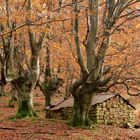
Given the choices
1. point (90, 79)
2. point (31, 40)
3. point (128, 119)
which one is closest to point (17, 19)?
point (31, 40)

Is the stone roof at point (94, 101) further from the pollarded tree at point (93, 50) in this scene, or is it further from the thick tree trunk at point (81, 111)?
the pollarded tree at point (93, 50)

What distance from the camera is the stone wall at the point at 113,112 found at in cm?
2044

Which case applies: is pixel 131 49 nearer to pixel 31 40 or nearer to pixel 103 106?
pixel 103 106

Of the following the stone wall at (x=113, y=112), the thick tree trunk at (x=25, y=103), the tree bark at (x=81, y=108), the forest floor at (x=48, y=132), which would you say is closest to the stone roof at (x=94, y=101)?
the stone wall at (x=113, y=112)

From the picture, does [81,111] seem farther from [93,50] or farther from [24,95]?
[24,95]

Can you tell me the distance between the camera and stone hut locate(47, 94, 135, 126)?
806 inches

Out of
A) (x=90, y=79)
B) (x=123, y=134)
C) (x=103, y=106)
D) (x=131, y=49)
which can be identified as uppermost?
(x=131, y=49)

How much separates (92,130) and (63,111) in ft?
22.0

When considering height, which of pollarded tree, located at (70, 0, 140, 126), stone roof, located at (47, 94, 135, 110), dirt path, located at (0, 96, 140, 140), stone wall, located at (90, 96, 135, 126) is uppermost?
pollarded tree, located at (70, 0, 140, 126)

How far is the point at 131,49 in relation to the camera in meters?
20.9

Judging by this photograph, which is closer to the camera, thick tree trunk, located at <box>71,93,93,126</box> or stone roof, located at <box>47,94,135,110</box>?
thick tree trunk, located at <box>71,93,93,126</box>

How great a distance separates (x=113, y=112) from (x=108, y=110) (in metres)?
0.44

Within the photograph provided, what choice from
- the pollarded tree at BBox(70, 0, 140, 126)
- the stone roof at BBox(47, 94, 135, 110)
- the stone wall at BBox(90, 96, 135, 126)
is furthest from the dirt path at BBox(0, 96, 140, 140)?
the stone roof at BBox(47, 94, 135, 110)

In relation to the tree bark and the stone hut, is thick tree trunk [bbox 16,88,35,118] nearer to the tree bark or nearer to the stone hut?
the stone hut
